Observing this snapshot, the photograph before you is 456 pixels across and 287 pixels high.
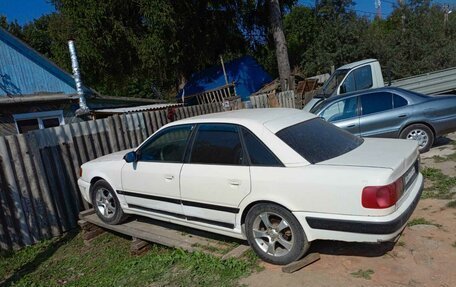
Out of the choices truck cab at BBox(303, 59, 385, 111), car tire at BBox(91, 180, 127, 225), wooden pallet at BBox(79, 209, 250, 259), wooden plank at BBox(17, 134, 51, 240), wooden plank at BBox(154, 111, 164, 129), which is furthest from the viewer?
truck cab at BBox(303, 59, 385, 111)

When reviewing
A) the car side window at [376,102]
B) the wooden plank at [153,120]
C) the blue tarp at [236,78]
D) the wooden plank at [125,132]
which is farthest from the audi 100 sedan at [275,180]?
the blue tarp at [236,78]

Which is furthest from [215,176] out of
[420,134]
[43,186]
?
[420,134]

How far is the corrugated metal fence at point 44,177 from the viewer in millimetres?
5711

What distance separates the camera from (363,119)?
798cm

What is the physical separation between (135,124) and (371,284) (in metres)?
5.66

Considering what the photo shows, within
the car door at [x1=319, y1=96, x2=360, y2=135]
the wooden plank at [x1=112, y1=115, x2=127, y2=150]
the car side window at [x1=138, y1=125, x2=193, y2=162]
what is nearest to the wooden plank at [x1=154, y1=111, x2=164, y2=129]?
the wooden plank at [x1=112, y1=115, x2=127, y2=150]

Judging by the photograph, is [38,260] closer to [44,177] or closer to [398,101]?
[44,177]

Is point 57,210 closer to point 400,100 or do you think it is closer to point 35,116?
point 400,100

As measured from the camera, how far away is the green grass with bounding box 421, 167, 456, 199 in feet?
18.1

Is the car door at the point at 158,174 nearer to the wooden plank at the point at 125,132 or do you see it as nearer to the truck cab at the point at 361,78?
the wooden plank at the point at 125,132

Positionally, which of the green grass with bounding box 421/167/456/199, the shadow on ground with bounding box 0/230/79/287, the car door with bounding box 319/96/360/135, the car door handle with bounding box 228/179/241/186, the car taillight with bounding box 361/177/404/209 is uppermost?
the car door with bounding box 319/96/360/135

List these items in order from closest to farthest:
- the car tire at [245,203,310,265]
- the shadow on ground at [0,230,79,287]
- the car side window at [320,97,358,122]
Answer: the car tire at [245,203,310,265] → the shadow on ground at [0,230,79,287] → the car side window at [320,97,358,122]

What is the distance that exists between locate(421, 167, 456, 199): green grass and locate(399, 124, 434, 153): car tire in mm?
1201

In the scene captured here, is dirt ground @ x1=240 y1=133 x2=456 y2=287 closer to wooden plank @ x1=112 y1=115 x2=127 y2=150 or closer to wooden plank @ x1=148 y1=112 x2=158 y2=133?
wooden plank @ x1=112 y1=115 x2=127 y2=150
